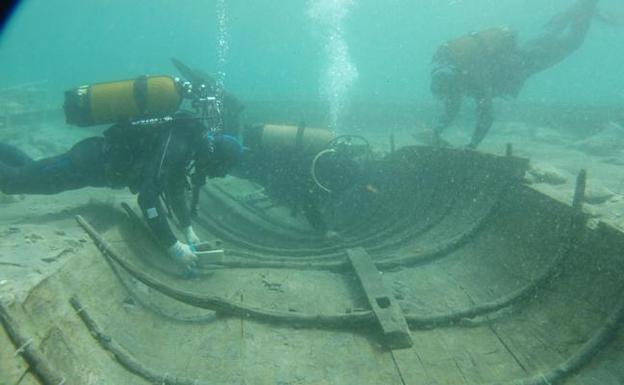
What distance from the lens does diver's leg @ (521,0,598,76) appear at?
11.0m

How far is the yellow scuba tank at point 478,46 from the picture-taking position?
9359 millimetres

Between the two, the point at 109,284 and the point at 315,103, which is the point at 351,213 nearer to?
the point at 109,284

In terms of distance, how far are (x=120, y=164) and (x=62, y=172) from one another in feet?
2.14

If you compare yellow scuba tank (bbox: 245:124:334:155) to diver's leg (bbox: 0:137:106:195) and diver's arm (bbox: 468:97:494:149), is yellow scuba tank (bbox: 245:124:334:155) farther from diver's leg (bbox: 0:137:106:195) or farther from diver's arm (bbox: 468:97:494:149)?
diver's arm (bbox: 468:97:494:149)

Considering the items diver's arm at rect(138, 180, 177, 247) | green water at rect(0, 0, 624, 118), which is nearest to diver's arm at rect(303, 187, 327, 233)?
diver's arm at rect(138, 180, 177, 247)

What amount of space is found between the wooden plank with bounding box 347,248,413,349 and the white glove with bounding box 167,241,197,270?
175 cm

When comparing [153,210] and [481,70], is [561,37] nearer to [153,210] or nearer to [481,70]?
[481,70]

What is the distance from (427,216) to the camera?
19.4 feet

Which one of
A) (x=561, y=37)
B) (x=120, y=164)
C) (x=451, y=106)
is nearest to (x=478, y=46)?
(x=451, y=106)

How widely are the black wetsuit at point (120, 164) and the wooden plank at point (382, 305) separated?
6.75ft

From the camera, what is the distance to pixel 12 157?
5000 millimetres

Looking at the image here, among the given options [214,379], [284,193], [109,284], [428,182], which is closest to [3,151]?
[109,284]

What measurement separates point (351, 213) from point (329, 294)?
140 inches

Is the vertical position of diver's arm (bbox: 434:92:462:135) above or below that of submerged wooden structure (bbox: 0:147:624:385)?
above
